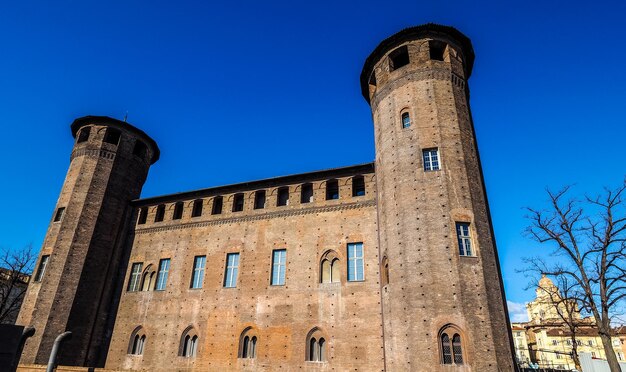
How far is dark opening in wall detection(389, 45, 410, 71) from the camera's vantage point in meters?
17.9

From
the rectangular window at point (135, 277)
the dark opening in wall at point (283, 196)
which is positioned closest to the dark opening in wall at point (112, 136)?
the rectangular window at point (135, 277)

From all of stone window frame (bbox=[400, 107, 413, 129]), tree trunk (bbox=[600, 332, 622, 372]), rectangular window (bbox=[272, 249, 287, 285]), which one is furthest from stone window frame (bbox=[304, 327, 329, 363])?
tree trunk (bbox=[600, 332, 622, 372])

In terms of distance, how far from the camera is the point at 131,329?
762 inches

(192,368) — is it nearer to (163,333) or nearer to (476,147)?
(163,333)

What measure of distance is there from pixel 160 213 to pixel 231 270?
6.77 metres

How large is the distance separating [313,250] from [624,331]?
50.8m

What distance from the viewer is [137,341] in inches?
757

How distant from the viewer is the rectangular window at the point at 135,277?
20.7 m

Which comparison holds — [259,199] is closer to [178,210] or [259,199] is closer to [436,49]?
[178,210]

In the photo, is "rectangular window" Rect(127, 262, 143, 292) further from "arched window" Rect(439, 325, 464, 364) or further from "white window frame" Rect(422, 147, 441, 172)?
"white window frame" Rect(422, 147, 441, 172)

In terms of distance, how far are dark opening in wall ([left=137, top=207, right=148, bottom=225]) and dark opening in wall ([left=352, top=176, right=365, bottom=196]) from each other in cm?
1280

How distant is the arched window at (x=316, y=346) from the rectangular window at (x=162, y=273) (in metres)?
8.76

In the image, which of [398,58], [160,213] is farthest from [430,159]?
[160,213]

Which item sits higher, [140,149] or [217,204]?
[140,149]
